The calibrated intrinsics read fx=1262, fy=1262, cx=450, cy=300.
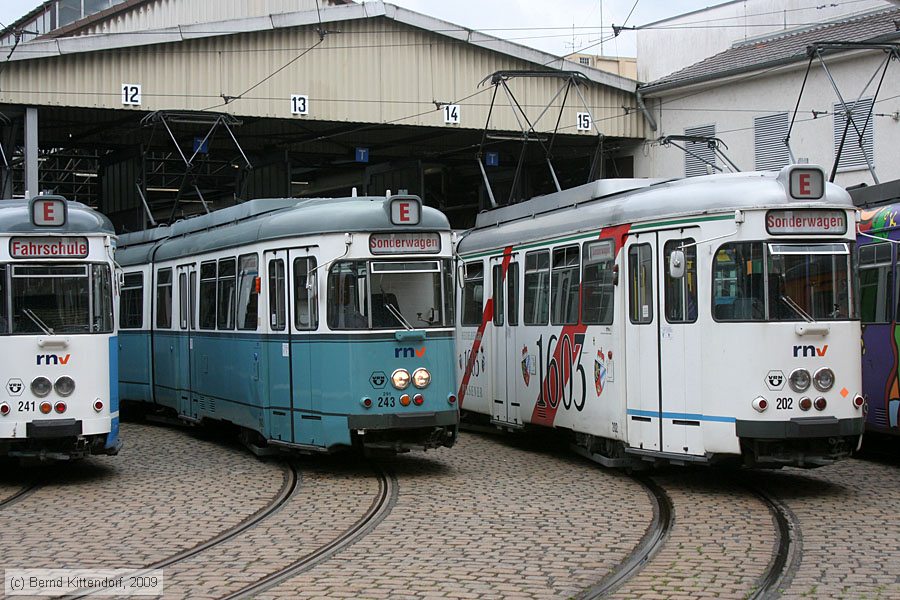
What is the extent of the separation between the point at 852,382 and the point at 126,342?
1196 cm

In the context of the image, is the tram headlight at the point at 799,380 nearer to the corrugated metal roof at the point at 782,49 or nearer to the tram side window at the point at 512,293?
the tram side window at the point at 512,293

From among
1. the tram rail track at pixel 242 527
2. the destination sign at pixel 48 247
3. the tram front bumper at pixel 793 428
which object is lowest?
the tram rail track at pixel 242 527

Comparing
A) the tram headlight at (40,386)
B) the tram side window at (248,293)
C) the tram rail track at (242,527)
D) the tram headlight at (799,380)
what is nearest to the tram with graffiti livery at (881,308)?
the tram headlight at (799,380)

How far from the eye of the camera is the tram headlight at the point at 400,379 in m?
13.0

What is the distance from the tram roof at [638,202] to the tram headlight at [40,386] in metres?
5.76

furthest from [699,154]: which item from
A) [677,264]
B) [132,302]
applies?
[677,264]

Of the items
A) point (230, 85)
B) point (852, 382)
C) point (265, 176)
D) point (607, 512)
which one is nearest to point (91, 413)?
point (607, 512)

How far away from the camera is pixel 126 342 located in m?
19.8

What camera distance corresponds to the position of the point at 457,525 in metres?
10.3

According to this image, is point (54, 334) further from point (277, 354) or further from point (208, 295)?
point (208, 295)

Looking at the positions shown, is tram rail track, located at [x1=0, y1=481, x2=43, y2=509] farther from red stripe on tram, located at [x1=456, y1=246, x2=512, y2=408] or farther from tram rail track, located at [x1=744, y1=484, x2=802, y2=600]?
tram rail track, located at [x1=744, y1=484, x2=802, y2=600]

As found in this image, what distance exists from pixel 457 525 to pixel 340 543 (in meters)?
1.17

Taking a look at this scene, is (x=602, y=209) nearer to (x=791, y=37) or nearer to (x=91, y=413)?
(x=91, y=413)

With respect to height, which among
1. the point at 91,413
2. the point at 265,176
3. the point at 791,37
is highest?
the point at 791,37
